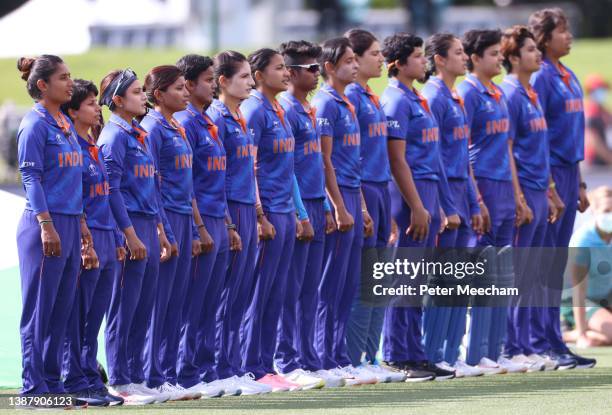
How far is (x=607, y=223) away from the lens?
1275 centimetres

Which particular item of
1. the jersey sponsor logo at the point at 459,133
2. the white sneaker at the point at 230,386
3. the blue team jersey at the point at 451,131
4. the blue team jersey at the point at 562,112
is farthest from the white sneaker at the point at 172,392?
the blue team jersey at the point at 562,112

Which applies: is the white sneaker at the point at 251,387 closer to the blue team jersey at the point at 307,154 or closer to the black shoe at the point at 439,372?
the blue team jersey at the point at 307,154

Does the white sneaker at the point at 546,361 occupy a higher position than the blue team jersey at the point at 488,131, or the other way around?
the blue team jersey at the point at 488,131

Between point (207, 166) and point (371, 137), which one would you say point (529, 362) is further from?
point (207, 166)

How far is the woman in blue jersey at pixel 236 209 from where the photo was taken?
392 inches

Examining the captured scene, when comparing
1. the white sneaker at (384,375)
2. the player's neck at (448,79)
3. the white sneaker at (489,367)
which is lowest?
the white sneaker at (489,367)

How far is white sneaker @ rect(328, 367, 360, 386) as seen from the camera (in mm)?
10414

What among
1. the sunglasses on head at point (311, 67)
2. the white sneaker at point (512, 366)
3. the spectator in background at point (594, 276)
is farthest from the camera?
the spectator in background at point (594, 276)

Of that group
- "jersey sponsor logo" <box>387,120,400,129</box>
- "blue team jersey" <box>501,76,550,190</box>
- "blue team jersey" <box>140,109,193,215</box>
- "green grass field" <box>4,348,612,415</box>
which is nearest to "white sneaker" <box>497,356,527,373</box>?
"green grass field" <box>4,348,612,415</box>

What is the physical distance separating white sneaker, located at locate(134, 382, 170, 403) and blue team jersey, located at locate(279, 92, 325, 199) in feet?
5.73

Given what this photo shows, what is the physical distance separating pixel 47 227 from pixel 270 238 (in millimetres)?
1778

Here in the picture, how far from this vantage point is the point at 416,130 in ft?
35.8

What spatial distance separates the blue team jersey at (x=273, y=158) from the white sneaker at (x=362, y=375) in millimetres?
1123

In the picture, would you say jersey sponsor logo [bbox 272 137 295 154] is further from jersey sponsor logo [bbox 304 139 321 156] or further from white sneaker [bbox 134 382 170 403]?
white sneaker [bbox 134 382 170 403]
